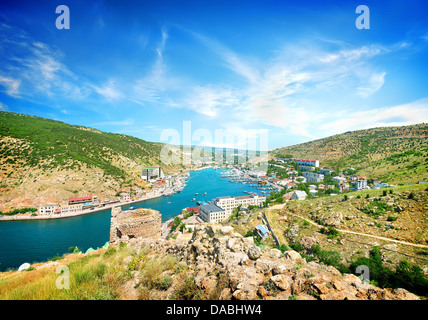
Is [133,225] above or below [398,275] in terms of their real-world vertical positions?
above

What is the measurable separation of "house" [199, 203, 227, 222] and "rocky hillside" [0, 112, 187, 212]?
22390 mm

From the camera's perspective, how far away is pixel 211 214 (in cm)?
3009

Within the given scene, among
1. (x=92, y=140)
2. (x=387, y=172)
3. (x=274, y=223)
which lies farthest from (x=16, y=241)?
(x=387, y=172)

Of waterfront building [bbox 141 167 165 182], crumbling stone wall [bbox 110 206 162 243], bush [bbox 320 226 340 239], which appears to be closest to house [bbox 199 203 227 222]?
bush [bbox 320 226 340 239]

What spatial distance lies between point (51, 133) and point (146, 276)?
218 feet

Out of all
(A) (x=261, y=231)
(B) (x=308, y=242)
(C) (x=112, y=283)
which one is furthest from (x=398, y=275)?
(C) (x=112, y=283)

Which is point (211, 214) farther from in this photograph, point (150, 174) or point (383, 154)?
point (383, 154)

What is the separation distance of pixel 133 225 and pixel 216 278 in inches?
254

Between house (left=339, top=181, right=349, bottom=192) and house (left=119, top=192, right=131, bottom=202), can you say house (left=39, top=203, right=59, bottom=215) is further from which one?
house (left=339, top=181, right=349, bottom=192)

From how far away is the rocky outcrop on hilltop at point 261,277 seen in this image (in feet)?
8.99

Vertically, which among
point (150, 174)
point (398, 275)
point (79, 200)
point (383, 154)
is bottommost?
point (79, 200)

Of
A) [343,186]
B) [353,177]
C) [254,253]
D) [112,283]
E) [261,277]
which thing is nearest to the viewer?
[261,277]

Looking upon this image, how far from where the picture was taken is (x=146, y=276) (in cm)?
401
